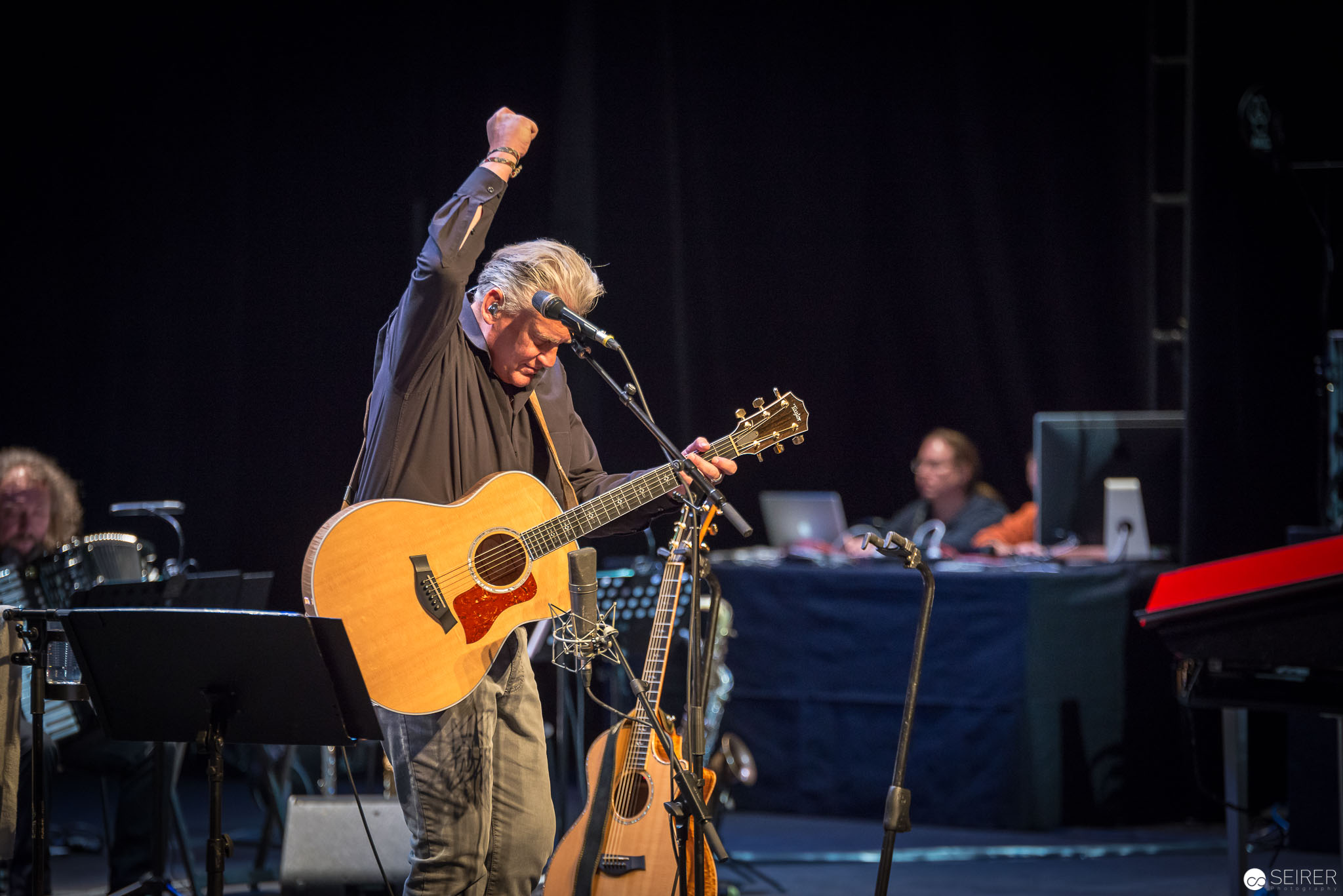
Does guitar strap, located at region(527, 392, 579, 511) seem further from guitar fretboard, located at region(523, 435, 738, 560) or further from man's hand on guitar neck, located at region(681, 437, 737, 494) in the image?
man's hand on guitar neck, located at region(681, 437, 737, 494)

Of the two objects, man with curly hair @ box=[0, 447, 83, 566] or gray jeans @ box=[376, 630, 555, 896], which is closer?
gray jeans @ box=[376, 630, 555, 896]

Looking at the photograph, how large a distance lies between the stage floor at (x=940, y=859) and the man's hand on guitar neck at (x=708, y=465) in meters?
2.33

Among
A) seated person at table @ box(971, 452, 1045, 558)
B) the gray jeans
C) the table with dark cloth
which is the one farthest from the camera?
seated person at table @ box(971, 452, 1045, 558)

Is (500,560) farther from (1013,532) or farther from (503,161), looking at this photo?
(1013,532)

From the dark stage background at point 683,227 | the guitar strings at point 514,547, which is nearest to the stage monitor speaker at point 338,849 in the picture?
the guitar strings at point 514,547

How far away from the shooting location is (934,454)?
6.94 meters

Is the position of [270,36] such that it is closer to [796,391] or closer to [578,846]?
[796,391]

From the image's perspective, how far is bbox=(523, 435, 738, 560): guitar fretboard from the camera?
2.95 metres

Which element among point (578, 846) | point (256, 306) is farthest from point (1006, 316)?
point (578, 846)

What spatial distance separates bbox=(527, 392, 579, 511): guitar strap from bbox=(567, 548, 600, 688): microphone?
39cm

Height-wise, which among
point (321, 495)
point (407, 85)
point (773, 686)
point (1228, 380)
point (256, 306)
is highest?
point (407, 85)

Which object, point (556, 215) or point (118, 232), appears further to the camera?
point (556, 215)

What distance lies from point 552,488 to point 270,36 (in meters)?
4.21

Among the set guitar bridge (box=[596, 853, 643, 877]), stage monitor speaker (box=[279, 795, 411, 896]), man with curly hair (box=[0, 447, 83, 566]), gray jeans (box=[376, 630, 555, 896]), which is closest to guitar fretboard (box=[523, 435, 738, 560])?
gray jeans (box=[376, 630, 555, 896])
